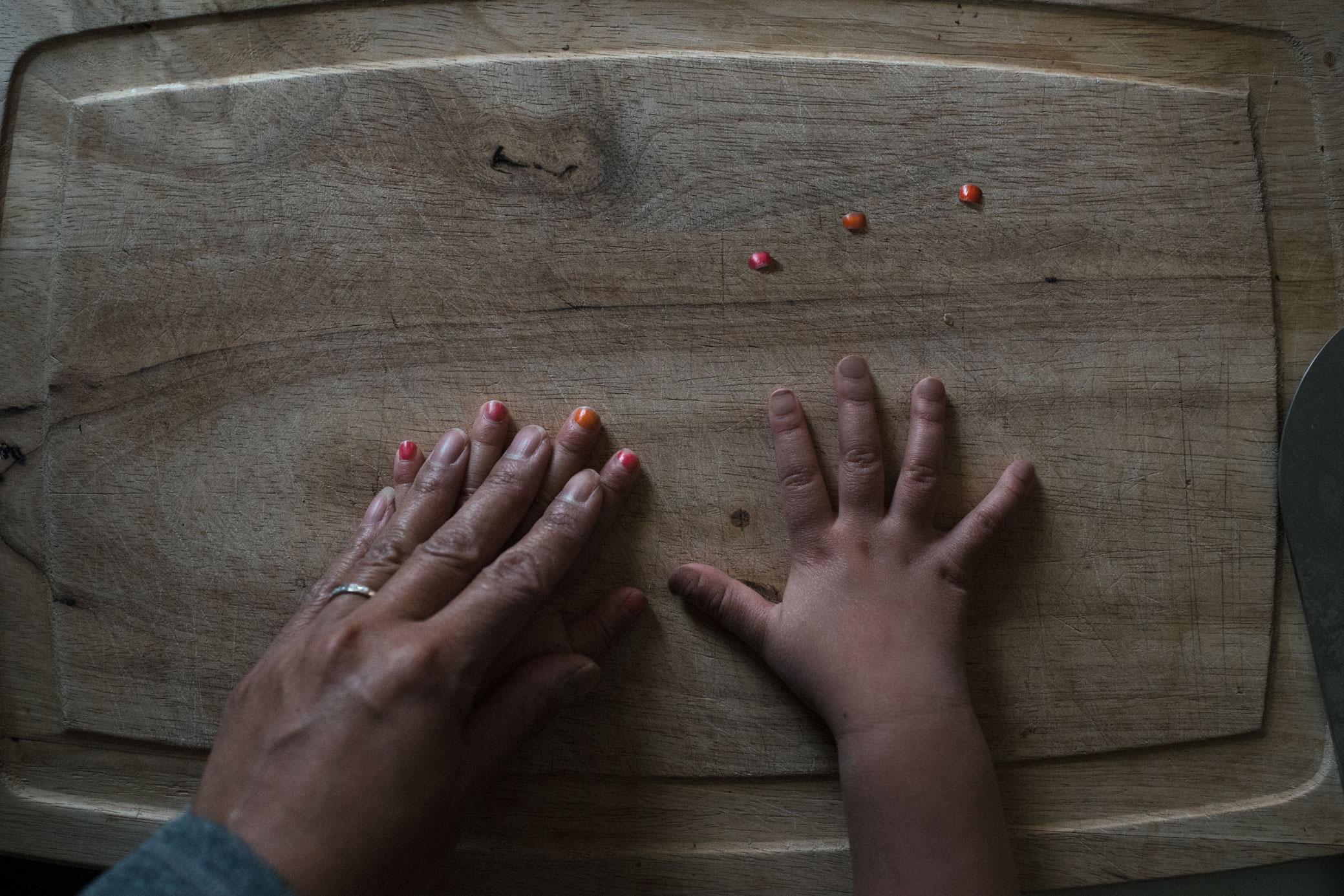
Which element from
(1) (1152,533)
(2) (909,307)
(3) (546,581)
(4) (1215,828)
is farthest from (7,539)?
(4) (1215,828)

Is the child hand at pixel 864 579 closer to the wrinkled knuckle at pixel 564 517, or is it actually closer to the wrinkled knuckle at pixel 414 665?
the wrinkled knuckle at pixel 564 517

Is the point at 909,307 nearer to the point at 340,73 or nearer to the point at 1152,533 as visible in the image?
the point at 1152,533

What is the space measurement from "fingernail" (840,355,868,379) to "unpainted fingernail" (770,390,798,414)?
63mm

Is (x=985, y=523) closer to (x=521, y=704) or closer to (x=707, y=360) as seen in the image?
(x=707, y=360)

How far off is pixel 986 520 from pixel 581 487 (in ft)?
1.47

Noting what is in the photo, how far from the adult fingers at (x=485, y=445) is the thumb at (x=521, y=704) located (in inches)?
8.1

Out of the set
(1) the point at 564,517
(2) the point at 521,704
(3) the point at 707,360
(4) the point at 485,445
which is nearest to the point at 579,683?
(2) the point at 521,704

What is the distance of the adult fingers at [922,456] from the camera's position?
33.5 inches

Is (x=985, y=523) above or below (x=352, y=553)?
above

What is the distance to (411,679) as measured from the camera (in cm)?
72

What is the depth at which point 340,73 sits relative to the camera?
36.5 inches

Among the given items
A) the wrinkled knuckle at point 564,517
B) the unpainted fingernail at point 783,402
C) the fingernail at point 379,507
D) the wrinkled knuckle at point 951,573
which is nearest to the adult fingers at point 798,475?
the unpainted fingernail at point 783,402

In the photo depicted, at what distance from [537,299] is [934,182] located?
0.48m

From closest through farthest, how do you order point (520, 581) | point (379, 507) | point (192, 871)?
point (192, 871)
point (520, 581)
point (379, 507)
